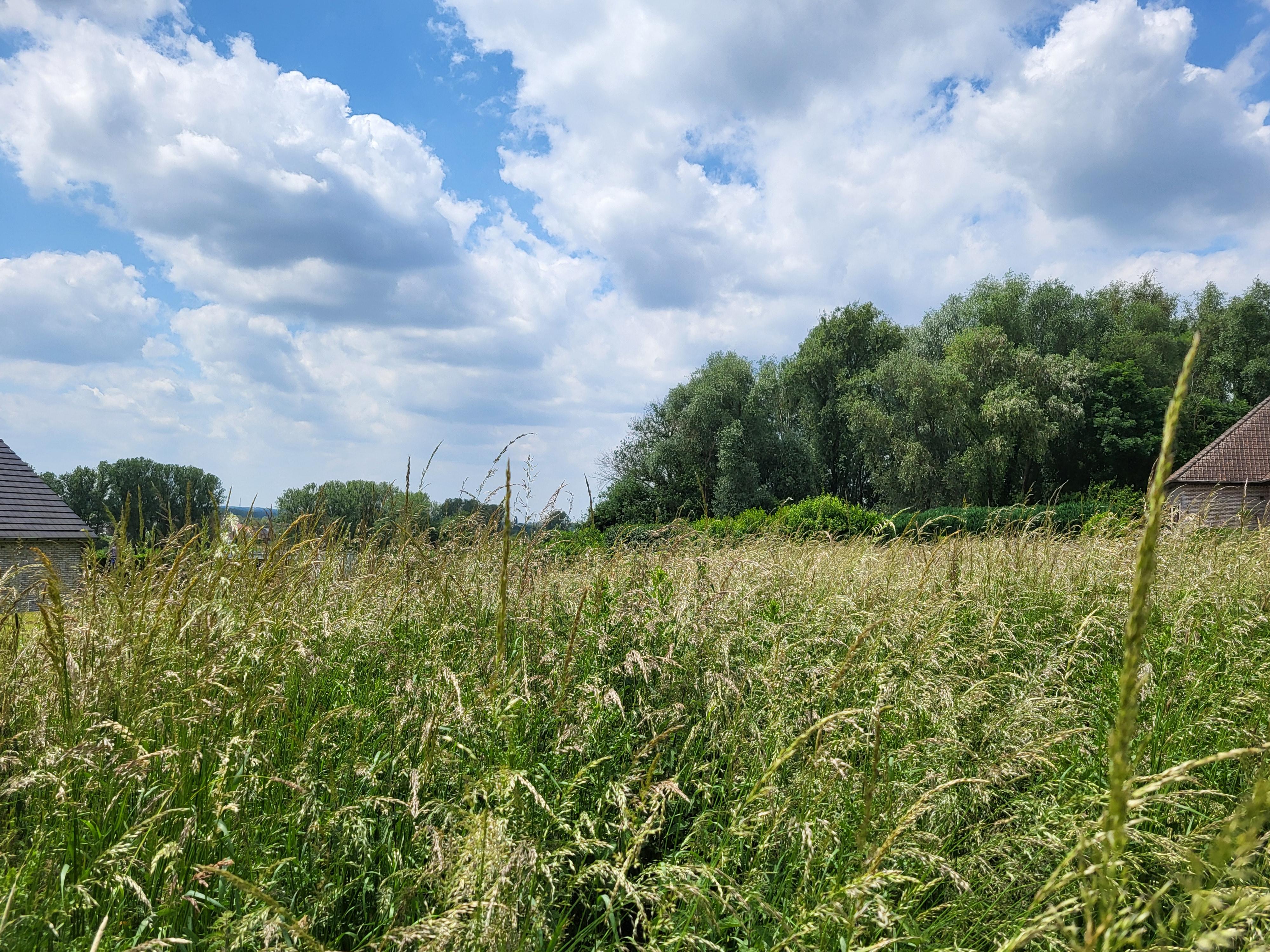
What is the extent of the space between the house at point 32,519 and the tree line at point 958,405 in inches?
811

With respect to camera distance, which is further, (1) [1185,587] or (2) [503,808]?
(1) [1185,587]

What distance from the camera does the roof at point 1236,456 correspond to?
2836 centimetres

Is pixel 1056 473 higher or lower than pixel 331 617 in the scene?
higher

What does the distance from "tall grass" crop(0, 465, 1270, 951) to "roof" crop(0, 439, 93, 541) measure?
25.2m

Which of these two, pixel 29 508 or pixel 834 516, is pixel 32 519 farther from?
pixel 834 516

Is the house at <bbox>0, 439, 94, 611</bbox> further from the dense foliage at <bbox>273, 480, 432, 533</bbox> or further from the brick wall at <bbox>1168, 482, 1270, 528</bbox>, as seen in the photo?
the brick wall at <bbox>1168, 482, 1270, 528</bbox>

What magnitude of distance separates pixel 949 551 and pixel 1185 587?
1.48 m

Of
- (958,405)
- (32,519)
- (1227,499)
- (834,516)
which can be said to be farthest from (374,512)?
(958,405)

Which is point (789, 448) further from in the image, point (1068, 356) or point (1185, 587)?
point (1185, 587)

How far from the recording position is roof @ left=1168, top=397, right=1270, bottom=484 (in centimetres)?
2836

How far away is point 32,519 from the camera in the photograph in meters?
24.0

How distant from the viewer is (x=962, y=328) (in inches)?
1663

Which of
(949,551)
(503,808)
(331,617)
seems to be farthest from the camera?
(949,551)

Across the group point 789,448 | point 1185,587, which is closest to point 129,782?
point 1185,587
